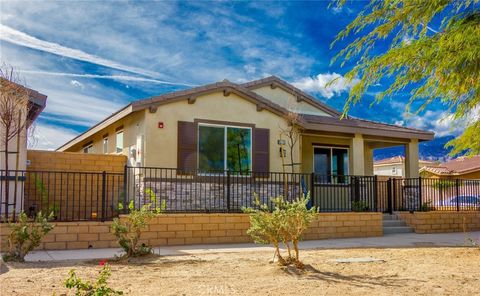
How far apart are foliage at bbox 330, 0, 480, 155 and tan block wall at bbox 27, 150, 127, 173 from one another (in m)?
8.04

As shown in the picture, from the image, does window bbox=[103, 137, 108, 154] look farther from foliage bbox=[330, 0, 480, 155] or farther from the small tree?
foliage bbox=[330, 0, 480, 155]

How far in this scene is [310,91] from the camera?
1917 cm

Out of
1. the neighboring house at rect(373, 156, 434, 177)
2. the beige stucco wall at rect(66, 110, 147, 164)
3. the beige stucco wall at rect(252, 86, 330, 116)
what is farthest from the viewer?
the neighboring house at rect(373, 156, 434, 177)

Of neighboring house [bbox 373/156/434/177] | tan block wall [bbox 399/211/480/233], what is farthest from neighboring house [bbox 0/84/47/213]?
neighboring house [bbox 373/156/434/177]

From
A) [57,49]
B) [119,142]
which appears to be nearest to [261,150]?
[119,142]

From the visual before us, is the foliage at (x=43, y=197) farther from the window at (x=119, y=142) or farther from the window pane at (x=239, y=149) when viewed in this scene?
the window pane at (x=239, y=149)

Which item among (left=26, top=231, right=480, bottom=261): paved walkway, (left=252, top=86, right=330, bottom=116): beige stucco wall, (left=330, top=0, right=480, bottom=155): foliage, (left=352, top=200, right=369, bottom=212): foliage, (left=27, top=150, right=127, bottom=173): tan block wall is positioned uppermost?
(left=252, top=86, right=330, bottom=116): beige stucco wall

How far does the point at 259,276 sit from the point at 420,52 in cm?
435

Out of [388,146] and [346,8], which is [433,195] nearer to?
[388,146]

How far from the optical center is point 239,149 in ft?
47.5

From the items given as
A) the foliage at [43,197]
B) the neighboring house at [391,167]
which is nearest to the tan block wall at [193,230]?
the foliage at [43,197]

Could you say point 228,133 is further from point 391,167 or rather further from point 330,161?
point 391,167

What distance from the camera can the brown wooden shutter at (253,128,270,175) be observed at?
47.7 feet

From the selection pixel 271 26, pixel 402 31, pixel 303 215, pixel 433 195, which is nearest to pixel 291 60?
pixel 271 26
